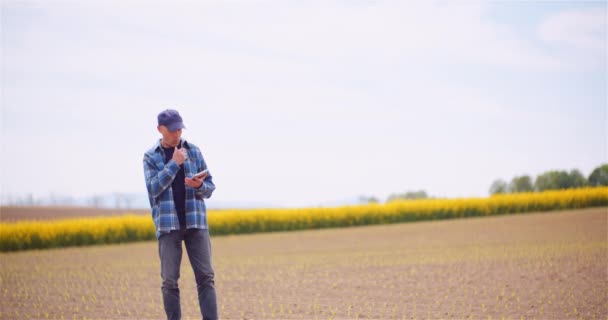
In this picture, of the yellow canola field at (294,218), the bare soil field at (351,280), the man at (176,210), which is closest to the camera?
the man at (176,210)

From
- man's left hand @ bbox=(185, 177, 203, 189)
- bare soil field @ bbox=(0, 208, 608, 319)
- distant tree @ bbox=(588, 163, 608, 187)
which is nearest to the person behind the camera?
man's left hand @ bbox=(185, 177, 203, 189)

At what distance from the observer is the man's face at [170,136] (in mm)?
4828

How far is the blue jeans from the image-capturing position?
485cm

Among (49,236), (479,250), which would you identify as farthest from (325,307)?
(49,236)

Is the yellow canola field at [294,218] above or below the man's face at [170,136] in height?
below

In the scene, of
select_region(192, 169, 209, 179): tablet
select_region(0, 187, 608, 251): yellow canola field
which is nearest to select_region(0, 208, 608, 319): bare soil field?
select_region(0, 187, 608, 251): yellow canola field

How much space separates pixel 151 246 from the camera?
20.0m

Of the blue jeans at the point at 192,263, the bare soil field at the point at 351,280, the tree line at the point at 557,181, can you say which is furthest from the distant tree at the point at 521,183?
the blue jeans at the point at 192,263

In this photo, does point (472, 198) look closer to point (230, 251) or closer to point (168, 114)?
point (230, 251)

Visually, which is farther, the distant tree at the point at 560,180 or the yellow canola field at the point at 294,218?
the distant tree at the point at 560,180

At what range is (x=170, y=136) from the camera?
4.85 meters

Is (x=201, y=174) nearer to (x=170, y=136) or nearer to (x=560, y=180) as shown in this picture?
(x=170, y=136)

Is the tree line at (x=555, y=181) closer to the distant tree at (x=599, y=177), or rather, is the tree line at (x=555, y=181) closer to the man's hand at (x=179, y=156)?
the distant tree at (x=599, y=177)

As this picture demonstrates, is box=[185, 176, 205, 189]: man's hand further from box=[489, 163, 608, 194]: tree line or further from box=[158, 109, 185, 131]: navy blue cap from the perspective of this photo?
box=[489, 163, 608, 194]: tree line
